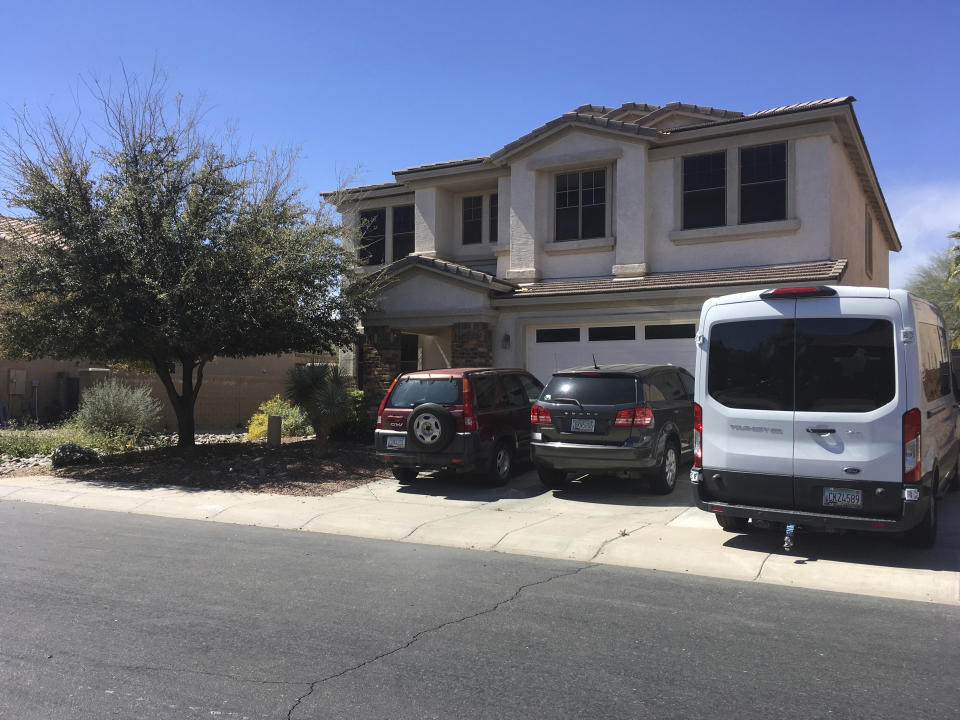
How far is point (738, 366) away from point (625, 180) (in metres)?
10.1

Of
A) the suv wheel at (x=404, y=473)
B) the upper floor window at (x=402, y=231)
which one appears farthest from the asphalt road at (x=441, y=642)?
the upper floor window at (x=402, y=231)

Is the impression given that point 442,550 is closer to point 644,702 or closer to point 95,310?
point 644,702

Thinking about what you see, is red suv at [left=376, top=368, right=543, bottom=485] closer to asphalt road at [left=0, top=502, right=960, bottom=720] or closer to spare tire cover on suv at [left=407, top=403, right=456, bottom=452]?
spare tire cover on suv at [left=407, top=403, right=456, bottom=452]

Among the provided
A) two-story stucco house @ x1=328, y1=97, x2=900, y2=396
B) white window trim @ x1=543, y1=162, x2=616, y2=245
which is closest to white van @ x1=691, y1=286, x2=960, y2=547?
two-story stucco house @ x1=328, y1=97, x2=900, y2=396

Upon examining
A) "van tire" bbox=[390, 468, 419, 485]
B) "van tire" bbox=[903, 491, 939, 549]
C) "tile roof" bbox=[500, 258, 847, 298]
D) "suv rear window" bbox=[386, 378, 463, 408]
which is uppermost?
"tile roof" bbox=[500, 258, 847, 298]

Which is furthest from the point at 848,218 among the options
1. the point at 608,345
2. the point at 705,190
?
the point at 608,345

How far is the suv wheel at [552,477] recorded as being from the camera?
1119 cm

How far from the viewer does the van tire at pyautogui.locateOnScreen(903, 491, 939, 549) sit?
23.9 ft

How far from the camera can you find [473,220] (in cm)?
2011

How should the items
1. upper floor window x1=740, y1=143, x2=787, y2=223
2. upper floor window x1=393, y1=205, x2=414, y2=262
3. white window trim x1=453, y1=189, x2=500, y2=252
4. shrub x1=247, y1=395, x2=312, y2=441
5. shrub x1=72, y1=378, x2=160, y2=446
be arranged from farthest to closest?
upper floor window x1=393, y1=205, x2=414, y2=262, white window trim x1=453, y1=189, x2=500, y2=252, shrub x1=247, y1=395, x2=312, y2=441, shrub x1=72, y1=378, x2=160, y2=446, upper floor window x1=740, y1=143, x2=787, y2=223

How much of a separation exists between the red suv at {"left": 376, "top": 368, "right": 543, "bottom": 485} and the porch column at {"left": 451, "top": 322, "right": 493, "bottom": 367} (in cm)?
415

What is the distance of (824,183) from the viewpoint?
15086 mm

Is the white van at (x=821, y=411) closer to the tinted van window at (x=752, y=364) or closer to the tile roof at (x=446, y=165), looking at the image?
the tinted van window at (x=752, y=364)

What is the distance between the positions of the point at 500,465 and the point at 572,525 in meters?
2.77
